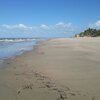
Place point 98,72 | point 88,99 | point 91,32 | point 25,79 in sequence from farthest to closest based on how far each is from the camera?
point 91,32 → point 98,72 → point 25,79 → point 88,99

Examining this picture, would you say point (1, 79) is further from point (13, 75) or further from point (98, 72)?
point (98, 72)

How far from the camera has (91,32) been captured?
343 ft

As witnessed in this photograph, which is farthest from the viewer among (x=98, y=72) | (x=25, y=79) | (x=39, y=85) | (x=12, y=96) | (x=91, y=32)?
(x=91, y=32)

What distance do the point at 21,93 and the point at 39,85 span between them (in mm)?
985

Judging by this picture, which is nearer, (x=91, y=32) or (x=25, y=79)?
(x=25, y=79)

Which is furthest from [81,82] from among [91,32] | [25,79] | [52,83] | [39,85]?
[91,32]

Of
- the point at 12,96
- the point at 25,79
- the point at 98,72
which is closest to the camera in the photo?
the point at 12,96

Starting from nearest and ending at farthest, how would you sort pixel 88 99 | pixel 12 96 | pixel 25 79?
1. pixel 88 99
2. pixel 12 96
3. pixel 25 79

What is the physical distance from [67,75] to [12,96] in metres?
2.91

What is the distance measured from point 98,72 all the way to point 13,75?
10.8 feet

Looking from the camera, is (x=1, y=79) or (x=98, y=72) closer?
(x=1, y=79)

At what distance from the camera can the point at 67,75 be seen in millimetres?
8031

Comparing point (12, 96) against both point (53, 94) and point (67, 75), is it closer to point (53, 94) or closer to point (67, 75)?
point (53, 94)

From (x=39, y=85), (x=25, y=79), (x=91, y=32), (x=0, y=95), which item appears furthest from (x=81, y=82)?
(x=91, y=32)
